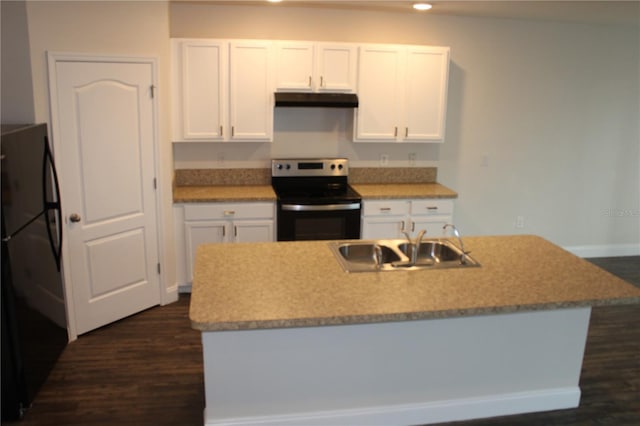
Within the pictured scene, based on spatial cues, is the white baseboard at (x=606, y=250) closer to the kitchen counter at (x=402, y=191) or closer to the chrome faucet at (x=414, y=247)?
the kitchen counter at (x=402, y=191)

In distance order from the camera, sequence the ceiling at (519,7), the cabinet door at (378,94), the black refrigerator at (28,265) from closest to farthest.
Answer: the black refrigerator at (28,265) < the ceiling at (519,7) < the cabinet door at (378,94)

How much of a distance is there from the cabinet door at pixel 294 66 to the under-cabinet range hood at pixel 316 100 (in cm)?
6

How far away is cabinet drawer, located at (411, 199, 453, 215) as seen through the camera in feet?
15.1

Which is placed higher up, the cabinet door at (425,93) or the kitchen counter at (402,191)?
the cabinet door at (425,93)

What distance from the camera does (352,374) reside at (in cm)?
263

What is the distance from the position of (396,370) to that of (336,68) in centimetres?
265

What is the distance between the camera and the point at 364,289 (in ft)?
8.18

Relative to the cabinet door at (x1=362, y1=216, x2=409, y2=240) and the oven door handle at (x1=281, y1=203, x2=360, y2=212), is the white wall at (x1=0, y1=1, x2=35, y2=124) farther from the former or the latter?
the cabinet door at (x1=362, y1=216, x2=409, y2=240)

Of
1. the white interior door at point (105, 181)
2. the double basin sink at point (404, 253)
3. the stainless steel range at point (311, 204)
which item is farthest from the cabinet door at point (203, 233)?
the double basin sink at point (404, 253)

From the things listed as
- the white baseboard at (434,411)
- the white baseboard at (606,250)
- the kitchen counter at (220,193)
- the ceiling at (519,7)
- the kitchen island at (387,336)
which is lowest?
the white baseboard at (434,411)

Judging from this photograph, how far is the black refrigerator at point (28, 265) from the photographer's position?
8.96 ft

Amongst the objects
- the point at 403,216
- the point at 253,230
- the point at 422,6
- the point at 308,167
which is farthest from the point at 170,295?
the point at 422,6

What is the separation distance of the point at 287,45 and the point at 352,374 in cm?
275

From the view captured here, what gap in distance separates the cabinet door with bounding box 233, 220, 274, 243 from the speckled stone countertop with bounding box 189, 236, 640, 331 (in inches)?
51.9
